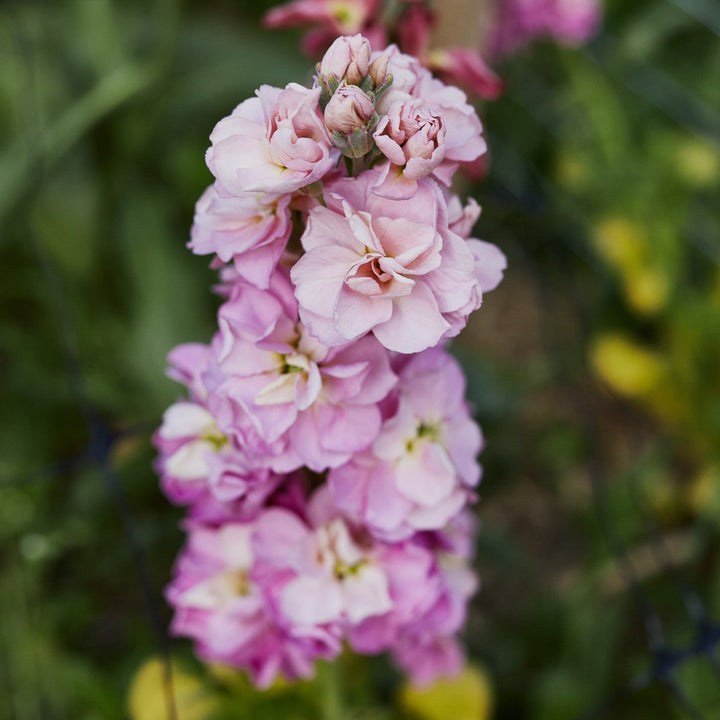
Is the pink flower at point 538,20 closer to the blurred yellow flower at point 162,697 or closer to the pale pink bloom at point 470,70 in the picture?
the pale pink bloom at point 470,70

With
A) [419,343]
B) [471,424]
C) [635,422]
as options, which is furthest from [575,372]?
[419,343]

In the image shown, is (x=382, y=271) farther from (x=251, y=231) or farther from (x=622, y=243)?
(x=622, y=243)

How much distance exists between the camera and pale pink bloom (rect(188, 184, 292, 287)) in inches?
13.8

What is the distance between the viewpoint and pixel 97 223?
1246 mm

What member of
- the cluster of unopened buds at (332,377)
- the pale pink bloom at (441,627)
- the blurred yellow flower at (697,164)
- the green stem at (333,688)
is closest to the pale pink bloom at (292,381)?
the cluster of unopened buds at (332,377)

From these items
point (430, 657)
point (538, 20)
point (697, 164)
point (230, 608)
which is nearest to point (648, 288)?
point (697, 164)

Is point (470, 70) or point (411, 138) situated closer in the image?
point (411, 138)

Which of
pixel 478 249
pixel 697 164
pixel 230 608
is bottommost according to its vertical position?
pixel 697 164

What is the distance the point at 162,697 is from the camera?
26.9 inches

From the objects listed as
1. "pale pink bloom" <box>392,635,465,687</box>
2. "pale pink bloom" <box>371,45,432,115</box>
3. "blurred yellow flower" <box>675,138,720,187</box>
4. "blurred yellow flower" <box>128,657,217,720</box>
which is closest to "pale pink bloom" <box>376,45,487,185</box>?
"pale pink bloom" <box>371,45,432,115</box>

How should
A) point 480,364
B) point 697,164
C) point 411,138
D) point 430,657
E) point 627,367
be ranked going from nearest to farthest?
point 411,138 → point 430,657 → point 480,364 → point 627,367 → point 697,164

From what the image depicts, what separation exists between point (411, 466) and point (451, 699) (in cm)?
41

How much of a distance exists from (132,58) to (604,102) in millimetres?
776

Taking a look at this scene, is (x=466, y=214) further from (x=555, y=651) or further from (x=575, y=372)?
(x=575, y=372)
